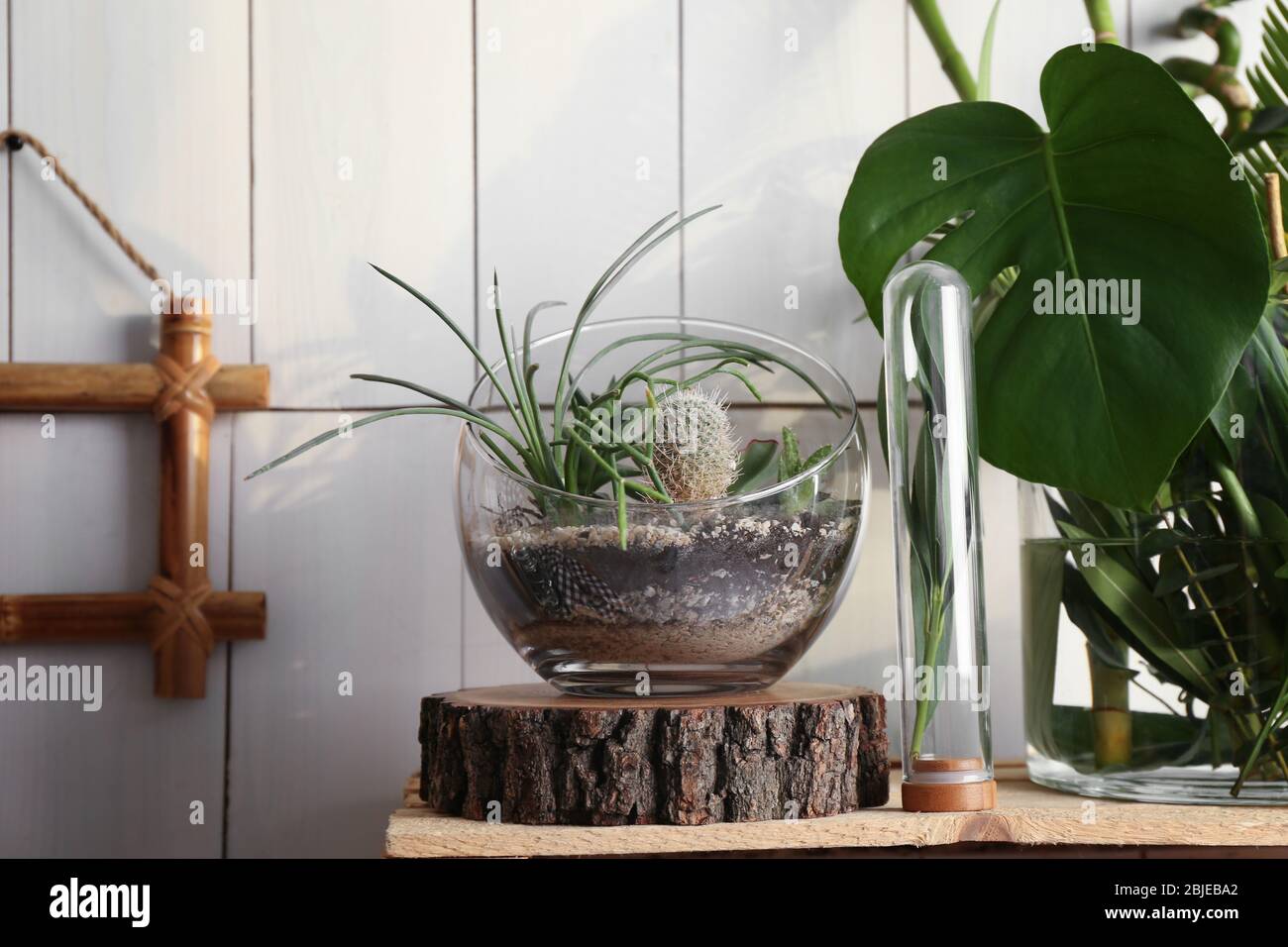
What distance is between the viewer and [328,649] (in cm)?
92

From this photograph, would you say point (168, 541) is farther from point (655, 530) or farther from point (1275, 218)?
point (1275, 218)

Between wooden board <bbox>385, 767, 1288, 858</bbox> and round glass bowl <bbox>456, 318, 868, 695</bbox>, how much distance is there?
0.11m

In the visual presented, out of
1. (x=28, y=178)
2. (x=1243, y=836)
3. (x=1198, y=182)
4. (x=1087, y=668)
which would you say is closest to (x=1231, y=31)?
(x=1198, y=182)

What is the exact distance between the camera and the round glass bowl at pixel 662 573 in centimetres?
65

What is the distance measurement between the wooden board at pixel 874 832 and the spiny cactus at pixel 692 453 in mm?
197

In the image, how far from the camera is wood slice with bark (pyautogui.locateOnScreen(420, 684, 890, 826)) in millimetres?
607

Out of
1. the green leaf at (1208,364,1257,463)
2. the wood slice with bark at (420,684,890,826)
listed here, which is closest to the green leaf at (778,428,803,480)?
the wood slice with bark at (420,684,890,826)

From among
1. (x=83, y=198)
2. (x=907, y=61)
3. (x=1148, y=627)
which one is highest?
(x=907, y=61)

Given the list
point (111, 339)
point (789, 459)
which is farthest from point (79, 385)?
point (789, 459)

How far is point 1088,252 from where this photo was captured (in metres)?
0.70

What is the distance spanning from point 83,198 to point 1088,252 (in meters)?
0.76

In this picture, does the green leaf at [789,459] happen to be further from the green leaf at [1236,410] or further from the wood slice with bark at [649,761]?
the green leaf at [1236,410]
